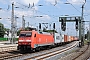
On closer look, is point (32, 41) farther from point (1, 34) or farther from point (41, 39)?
point (1, 34)

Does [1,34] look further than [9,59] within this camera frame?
Yes

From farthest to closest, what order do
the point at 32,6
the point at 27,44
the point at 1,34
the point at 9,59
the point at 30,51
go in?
the point at 1,34
the point at 32,6
the point at 30,51
the point at 27,44
the point at 9,59

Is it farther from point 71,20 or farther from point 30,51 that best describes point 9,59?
point 71,20

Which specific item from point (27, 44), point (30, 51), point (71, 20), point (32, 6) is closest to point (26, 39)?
point (27, 44)

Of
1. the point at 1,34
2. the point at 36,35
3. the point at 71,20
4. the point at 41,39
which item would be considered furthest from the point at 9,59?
the point at 1,34

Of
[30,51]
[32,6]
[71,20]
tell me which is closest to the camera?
[30,51]

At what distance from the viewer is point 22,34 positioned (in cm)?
3162

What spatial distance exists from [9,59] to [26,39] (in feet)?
28.6

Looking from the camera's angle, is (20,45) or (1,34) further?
(1,34)

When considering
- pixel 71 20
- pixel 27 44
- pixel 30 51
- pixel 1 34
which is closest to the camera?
pixel 27 44

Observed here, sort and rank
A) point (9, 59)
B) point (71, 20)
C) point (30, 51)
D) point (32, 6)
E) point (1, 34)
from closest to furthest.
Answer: point (9, 59), point (30, 51), point (32, 6), point (71, 20), point (1, 34)

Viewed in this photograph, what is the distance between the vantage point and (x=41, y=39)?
1404 inches

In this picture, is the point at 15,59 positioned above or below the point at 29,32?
below

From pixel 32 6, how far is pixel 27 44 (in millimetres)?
7707
